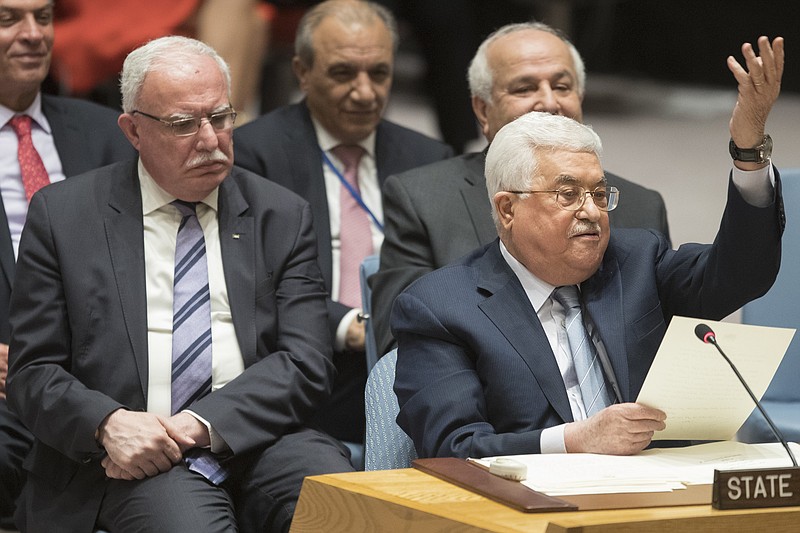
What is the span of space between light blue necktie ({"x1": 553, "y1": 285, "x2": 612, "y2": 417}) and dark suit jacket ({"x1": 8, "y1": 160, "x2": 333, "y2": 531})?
2.19 ft

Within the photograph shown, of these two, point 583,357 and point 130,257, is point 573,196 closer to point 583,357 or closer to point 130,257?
point 583,357

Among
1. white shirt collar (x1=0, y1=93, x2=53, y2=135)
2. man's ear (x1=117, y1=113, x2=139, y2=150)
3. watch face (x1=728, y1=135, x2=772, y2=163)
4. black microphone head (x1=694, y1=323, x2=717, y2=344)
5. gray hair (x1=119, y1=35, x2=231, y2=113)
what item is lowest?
black microphone head (x1=694, y1=323, x2=717, y2=344)

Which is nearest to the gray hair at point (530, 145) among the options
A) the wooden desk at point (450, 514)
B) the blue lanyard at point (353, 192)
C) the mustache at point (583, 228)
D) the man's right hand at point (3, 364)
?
the mustache at point (583, 228)

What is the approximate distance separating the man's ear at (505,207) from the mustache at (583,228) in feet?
0.52

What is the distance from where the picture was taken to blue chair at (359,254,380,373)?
3579 millimetres

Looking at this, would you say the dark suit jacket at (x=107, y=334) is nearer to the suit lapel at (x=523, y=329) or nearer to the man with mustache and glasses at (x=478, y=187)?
the man with mustache and glasses at (x=478, y=187)

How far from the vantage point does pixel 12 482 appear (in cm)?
339

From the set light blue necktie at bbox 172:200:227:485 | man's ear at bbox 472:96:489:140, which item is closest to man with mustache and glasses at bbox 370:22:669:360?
man's ear at bbox 472:96:489:140

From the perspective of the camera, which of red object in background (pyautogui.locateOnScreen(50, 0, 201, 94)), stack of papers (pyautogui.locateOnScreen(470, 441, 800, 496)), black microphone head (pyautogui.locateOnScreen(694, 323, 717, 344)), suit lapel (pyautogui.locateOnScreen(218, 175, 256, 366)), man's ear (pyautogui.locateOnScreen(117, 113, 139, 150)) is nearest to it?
stack of papers (pyautogui.locateOnScreen(470, 441, 800, 496))

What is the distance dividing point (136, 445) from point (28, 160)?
1320mm

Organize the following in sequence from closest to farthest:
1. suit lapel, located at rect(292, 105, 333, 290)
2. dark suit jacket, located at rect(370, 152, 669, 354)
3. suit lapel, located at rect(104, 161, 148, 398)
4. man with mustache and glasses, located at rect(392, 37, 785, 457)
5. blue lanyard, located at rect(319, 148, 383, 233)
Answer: man with mustache and glasses, located at rect(392, 37, 785, 457) < suit lapel, located at rect(104, 161, 148, 398) < dark suit jacket, located at rect(370, 152, 669, 354) < suit lapel, located at rect(292, 105, 333, 290) < blue lanyard, located at rect(319, 148, 383, 233)

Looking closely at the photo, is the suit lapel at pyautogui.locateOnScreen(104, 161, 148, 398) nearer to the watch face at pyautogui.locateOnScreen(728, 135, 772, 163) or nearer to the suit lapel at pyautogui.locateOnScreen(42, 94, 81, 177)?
the suit lapel at pyautogui.locateOnScreen(42, 94, 81, 177)

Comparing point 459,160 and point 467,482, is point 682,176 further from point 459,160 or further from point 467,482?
point 467,482

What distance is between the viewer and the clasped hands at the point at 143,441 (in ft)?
9.67
